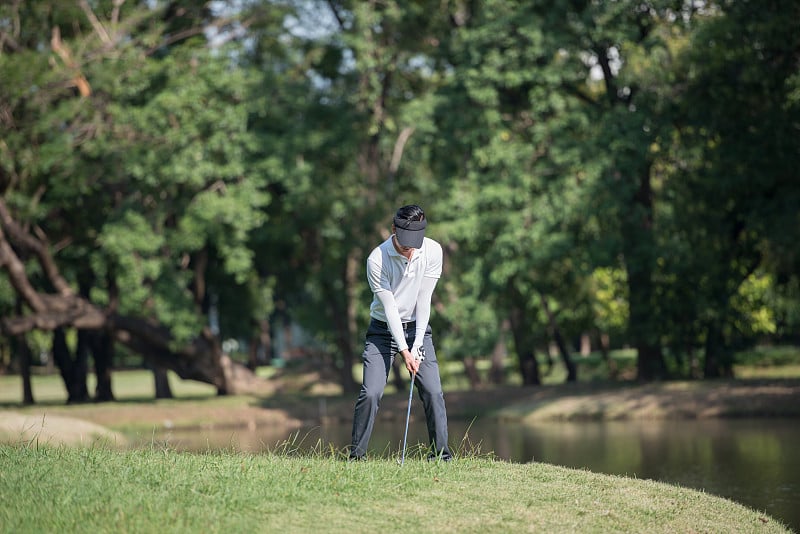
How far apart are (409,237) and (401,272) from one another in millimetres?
452

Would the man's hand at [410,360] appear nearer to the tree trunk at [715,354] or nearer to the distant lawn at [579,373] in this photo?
the tree trunk at [715,354]

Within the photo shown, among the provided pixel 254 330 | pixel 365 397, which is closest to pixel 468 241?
pixel 254 330

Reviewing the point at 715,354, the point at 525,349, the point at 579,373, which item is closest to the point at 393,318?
the point at 715,354

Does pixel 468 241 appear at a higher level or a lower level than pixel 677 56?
lower

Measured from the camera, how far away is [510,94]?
2969cm

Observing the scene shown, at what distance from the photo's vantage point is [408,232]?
9680mm

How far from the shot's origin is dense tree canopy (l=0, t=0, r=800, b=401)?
26.8m

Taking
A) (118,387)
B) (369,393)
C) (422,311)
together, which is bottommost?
(118,387)

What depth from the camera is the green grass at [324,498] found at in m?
7.60

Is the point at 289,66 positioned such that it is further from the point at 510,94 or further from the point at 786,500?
the point at 786,500

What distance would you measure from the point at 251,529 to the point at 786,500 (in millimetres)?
7010

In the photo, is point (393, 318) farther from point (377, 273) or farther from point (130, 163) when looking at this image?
point (130, 163)

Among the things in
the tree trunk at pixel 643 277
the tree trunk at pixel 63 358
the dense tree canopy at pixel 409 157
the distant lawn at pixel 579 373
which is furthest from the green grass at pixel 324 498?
the distant lawn at pixel 579 373

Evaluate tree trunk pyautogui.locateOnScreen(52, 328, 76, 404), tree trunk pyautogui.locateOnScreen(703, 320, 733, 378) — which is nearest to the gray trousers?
tree trunk pyautogui.locateOnScreen(703, 320, 733, 378)
